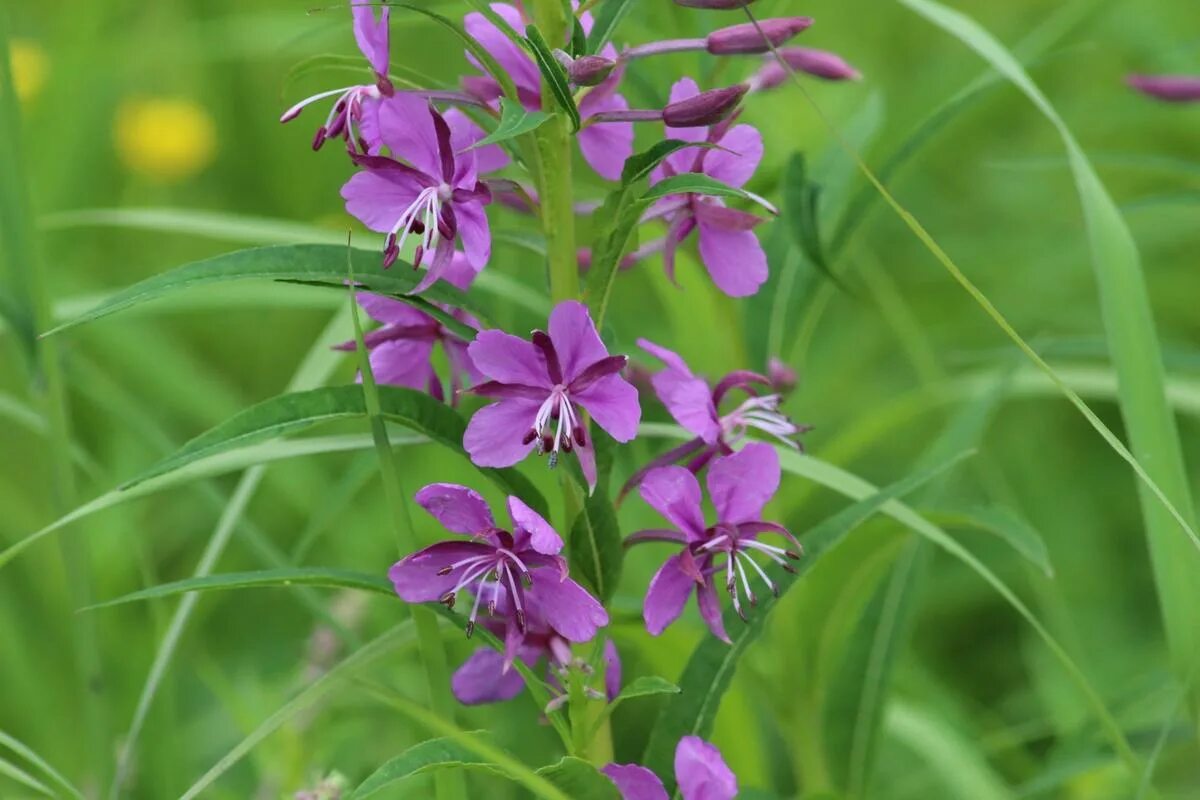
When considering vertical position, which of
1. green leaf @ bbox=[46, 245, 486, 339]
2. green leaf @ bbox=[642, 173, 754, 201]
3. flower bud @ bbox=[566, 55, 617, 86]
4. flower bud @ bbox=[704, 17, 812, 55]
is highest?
flower bud @ bbox=[704, 17, 812, 55]

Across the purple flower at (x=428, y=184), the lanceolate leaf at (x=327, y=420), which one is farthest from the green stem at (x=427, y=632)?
the purple flower at (x=428, y=184)

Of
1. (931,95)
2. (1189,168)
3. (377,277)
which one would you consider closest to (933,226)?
(931,95)

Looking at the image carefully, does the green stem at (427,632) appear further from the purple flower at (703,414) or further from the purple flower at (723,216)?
the purple flower at (723,216)

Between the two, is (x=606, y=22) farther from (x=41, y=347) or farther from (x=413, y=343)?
(x=41, y=347)

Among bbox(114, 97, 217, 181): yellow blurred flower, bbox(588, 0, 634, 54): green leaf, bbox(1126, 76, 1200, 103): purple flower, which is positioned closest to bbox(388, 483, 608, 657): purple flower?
bbox(588, 0, 634, 54): green leaf

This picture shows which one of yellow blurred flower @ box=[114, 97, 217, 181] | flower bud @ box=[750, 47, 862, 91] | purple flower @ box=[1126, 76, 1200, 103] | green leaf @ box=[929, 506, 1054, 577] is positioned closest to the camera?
green leaf @ box=[929, 506, 1054, 577]

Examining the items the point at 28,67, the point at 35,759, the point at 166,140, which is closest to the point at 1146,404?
the point at 35,759

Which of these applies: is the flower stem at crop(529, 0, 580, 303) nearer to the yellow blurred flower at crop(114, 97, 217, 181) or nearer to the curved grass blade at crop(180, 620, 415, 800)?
the curved grass blade at crop(180, 620, 415, 800)

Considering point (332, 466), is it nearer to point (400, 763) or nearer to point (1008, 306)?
point (1008, 306)
